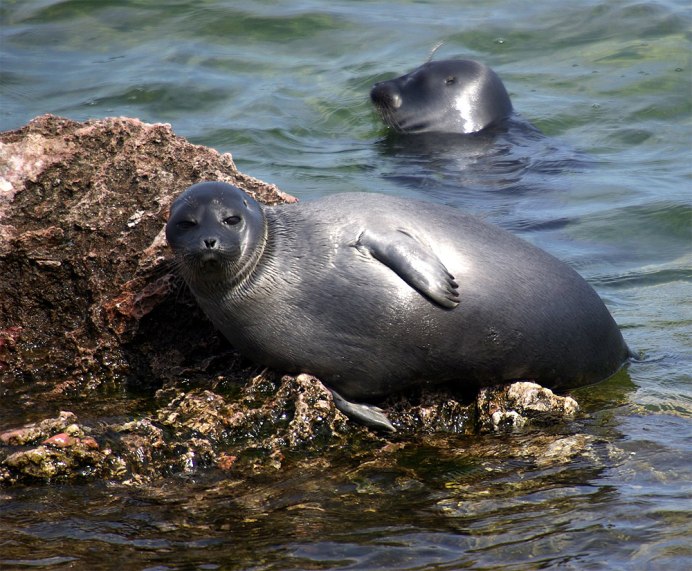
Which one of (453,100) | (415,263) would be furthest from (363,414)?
(453,100)

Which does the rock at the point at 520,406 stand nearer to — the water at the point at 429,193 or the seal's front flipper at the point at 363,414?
the water at the point at 429,193

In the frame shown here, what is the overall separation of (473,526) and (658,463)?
105 centimetres

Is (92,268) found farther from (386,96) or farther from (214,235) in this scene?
(386,96)

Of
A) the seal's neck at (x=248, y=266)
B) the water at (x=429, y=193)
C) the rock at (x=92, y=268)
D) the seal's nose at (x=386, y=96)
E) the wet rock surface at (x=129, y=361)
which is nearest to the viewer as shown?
the water at (x=429, y=193)

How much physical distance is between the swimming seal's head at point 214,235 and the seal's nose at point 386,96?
246 inches

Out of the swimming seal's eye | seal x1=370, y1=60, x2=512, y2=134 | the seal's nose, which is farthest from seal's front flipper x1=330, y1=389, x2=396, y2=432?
the seal's nose

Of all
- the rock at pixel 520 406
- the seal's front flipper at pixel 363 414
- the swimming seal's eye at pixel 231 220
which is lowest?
the rock at pixel 520 406

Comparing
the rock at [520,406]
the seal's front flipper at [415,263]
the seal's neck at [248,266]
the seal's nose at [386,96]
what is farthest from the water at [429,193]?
the seal's neck at [248,266]

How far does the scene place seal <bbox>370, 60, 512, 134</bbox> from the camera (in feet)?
36.0

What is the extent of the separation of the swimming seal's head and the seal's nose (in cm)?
625

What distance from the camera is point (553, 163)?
10.3 m

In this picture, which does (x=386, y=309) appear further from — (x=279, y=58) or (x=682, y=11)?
(x=682, y=11)

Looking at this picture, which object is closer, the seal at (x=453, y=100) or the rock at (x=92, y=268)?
the rock at (x=92, y=268)

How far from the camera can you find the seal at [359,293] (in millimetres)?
5031
